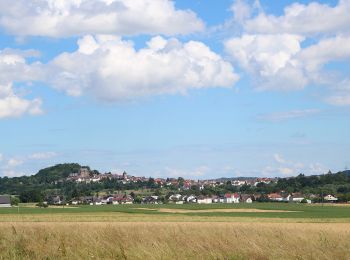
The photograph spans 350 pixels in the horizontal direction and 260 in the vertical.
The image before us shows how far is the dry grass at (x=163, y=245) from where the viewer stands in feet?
45.1

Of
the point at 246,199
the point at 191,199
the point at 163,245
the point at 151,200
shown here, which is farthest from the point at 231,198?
the point at 163,245

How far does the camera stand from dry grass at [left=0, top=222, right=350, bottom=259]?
1375cm

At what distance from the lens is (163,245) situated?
48.1ft

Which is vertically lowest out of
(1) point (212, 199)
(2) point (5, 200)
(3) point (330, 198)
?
(3) point (330, 198)

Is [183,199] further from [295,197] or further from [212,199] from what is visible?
[295,197]

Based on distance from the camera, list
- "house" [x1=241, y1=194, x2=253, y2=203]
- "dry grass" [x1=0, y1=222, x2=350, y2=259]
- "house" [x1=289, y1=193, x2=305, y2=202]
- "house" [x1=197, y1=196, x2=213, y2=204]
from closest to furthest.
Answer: "dry grass" [x1=0, y1=222, x2=350, y2=259], "house" [x1=289, y1=193, x2=305, y2=202], "house" [x1=241, y1=194, x2=253, y2=203], "house" [x1=197, y1=196, x2=213, y2=204]

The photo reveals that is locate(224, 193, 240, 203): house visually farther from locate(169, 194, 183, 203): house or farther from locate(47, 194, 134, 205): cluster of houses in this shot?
locate(47, 194, 134, 205): cluster of houses

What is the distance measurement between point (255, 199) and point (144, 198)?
32016 mm

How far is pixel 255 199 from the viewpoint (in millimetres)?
177000

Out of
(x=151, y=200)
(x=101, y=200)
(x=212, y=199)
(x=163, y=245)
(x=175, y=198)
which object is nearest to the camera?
(x=163, y=245)

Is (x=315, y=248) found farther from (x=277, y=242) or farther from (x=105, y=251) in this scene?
(x=105, y=251)

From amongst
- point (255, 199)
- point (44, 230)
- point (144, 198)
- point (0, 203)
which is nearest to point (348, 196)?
point (255, 199)

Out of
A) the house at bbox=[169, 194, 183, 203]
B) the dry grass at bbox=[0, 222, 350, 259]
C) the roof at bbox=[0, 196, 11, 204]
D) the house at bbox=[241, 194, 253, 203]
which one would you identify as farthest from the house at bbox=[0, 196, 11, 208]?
the dry grass at bbox=[0, 222, 350, 259]

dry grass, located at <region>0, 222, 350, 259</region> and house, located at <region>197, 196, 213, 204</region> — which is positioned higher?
house, located at <region>197, 196, 213, 204</region>
